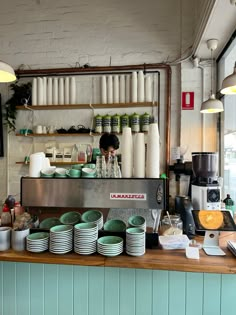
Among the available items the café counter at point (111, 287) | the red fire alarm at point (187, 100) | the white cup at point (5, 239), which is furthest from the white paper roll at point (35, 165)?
the red fire alarm at point (187, 100)

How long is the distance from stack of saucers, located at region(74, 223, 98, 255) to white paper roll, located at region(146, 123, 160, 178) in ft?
1.46

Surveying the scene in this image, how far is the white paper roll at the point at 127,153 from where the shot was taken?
1433mm

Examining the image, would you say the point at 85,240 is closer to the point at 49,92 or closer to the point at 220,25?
the point at 220,25

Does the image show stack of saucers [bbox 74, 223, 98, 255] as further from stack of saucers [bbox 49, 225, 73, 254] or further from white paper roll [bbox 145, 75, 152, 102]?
white paper roll [bbox 145, 75, 152, 102]

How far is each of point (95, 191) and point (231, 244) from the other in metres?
0.79

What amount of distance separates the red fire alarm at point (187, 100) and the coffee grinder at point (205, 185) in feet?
4.54

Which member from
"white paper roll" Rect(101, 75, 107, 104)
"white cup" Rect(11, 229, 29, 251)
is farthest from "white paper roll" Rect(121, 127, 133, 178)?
"white paper roll" Rect(101, 75, 107, 104)

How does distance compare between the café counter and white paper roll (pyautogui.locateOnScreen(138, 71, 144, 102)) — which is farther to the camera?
white paper roll (pyautogui.locateOnScreen(138, 71, 144, 102))

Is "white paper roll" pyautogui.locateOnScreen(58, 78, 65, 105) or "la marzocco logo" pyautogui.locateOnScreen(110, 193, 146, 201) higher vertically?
"white paper roll" pyautogui.locateOnScreen(58, 78, 65, 105)

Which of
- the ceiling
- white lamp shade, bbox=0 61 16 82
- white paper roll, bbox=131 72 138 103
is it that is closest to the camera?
white lamp shade, bbox=0 61 16 82

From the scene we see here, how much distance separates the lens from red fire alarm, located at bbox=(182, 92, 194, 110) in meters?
3.25

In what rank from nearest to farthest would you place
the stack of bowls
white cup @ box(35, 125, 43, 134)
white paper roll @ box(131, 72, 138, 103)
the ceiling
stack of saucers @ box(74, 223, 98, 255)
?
1. stack of saucers @ box(74, 223, 98, 255)
2. the stack of bowls
3. the ceiling
4. white paper roll @ box(131, 72, 138, 103)
5. white cup @ box(35, 125, 43, 134)

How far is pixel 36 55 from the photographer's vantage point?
3625mm

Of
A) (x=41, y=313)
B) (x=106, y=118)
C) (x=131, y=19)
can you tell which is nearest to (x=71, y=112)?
(x=106, y=118)
